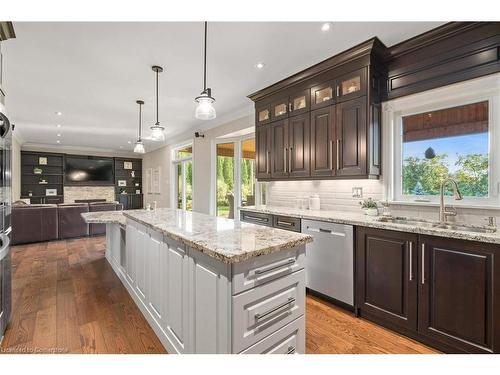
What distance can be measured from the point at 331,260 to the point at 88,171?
9.97 meters

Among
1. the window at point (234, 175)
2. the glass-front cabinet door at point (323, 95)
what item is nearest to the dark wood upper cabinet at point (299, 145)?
the glass-front cabinet door at point (323, 95)

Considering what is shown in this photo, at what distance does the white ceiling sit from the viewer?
2.22 m

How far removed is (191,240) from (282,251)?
0.53m

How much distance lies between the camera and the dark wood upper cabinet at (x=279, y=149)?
343cm

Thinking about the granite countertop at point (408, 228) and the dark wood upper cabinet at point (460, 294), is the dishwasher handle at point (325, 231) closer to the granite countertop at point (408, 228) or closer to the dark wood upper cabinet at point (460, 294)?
the granite countertop at point (408, 228)

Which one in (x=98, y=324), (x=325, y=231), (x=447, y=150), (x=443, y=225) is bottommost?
(x=98, y=324)

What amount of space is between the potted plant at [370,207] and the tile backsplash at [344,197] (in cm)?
14

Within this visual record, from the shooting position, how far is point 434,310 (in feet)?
6.19

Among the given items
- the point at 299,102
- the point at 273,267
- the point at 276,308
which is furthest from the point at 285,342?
the point at 299,102

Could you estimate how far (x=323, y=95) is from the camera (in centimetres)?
296

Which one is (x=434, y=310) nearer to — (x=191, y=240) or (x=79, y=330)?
(x=191, y=240)

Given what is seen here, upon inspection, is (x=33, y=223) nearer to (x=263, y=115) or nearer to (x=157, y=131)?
(x=157, y=131)

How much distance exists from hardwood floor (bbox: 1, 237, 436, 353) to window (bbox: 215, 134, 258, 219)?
95.1 inches

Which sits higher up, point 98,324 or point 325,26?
point 325,26
